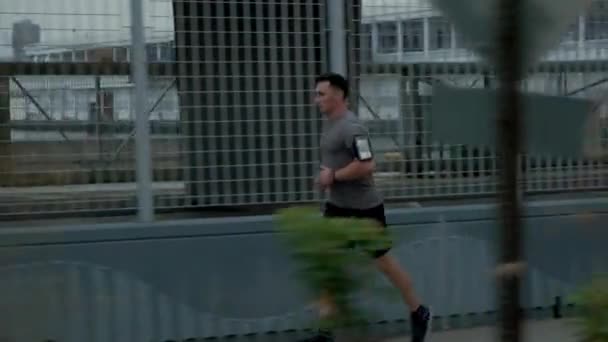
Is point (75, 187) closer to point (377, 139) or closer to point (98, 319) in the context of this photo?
point (98, 319)

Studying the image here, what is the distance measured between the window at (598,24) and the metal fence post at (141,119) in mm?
3213

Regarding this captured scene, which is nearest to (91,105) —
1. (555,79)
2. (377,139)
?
(377,139)

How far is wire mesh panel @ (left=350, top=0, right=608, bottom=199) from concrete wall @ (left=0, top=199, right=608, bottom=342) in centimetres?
32

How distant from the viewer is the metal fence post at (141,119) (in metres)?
7.10

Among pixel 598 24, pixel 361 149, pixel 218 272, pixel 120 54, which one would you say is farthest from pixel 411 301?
pixel 598 24

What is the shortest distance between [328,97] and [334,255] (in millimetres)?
3527

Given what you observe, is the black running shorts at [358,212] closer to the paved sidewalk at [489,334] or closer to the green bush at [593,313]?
the paved sidewalk at [489,334]

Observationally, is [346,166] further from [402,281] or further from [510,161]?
[510,161]

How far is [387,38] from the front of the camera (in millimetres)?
7922

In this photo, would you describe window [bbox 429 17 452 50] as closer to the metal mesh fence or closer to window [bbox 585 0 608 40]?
the metal mesh fence

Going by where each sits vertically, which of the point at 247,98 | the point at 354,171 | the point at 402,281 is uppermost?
the point at 247,98

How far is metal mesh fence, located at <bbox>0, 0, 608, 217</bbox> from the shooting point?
7.00 m

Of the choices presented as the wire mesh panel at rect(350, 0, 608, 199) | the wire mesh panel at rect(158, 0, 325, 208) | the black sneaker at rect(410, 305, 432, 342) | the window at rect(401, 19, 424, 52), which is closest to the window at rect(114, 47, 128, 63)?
the wire mesh panel at rect(158, 0, 325, 208)

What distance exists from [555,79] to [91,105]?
10.5ft
